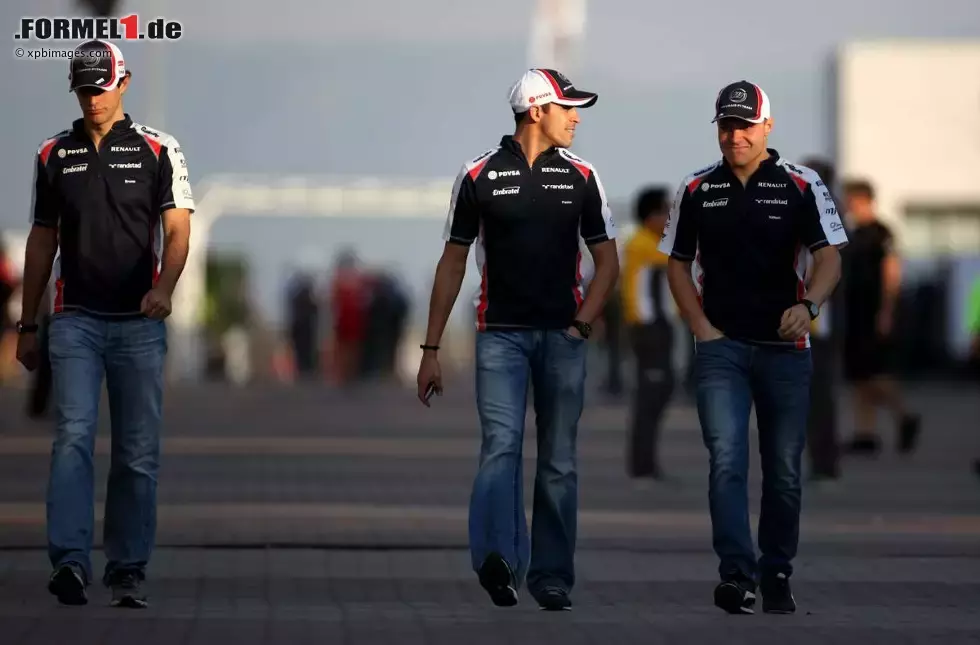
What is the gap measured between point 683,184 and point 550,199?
1.71ft

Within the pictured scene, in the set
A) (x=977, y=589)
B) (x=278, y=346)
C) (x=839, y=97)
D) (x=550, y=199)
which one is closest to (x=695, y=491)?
(x=977, y=589)

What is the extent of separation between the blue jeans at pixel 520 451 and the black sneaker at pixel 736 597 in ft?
1.88

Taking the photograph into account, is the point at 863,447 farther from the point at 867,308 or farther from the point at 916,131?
the point at 916,131

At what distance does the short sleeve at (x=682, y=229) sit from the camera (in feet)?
29.9

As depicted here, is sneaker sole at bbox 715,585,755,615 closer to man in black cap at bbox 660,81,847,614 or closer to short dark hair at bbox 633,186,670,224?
man in black cap at bbox 660,81,847,614

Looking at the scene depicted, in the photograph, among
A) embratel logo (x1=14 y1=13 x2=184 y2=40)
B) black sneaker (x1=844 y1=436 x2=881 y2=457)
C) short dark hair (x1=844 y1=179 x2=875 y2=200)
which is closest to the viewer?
embratel logo (x1=14 y1=13 x2=184 y2=40)

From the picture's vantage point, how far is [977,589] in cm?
970

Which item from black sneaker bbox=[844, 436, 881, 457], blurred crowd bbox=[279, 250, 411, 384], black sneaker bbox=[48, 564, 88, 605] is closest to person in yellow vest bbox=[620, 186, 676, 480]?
black sneaker bbox=[844, 436, 881, 457]

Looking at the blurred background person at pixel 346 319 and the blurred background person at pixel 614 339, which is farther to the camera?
the blurred background person at pixel 346 319

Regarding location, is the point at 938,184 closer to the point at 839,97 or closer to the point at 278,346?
the point at 839,97

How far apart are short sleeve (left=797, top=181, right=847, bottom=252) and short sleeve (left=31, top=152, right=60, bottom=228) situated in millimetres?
2730

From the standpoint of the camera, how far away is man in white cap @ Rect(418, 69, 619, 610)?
355 inches

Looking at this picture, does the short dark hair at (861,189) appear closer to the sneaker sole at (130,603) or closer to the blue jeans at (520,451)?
the blue jeans at (520,451)

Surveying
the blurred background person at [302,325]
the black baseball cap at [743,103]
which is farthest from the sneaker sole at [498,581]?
the blurred background person at [302,325]
